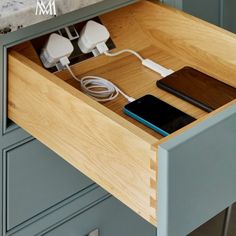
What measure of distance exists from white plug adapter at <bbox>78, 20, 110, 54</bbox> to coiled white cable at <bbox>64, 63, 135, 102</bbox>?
68 mm

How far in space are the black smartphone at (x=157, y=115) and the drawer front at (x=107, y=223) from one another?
1.30 ft

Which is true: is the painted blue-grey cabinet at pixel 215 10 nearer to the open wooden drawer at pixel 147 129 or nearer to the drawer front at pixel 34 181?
the open wooden drawer at pixel 147 129

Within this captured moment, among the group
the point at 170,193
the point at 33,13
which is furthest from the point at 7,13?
the point at 170,193

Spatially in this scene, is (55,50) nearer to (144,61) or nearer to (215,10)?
(144,61)

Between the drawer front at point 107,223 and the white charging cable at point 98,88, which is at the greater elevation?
the white charging cable at point 98,88

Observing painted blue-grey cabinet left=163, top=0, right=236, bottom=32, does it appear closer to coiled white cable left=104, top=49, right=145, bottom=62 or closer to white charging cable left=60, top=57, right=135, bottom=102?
coiled white cable left=104, top=49, right=145, bottom=62

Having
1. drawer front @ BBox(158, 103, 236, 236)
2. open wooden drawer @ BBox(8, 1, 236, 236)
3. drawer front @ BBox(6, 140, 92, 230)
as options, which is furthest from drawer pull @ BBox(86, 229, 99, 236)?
drawer front @ BBox(158, 103, 236, 236)

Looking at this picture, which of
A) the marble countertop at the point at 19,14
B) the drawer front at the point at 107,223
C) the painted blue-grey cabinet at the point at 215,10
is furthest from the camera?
the painted blue-grey cabinet at the point at 215,10

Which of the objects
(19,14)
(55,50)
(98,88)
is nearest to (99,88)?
(98,88)

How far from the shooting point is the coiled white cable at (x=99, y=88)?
1.14 meters

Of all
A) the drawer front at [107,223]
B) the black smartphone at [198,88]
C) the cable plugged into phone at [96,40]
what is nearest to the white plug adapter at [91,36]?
the cable plugged into phone at [96,40]

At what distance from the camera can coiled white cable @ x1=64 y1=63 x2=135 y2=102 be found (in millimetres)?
1145

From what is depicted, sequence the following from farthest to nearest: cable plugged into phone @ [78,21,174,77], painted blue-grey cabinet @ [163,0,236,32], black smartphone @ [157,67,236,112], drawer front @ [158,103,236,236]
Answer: painted blue-grey cabinet @ [163,0,236,32], cable plugged into phone @ [78,21,174,77], black smartphone @ [157,67,236,112], drawer front @ [158,103,236,236]

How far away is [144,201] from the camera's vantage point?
912 millimetres
